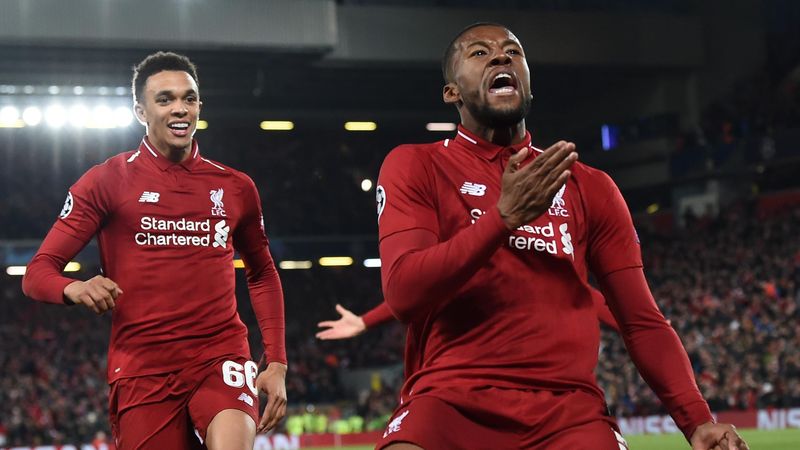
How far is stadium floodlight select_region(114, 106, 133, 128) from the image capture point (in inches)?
1079

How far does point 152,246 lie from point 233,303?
42 centimetres

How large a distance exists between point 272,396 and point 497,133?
1.92 m

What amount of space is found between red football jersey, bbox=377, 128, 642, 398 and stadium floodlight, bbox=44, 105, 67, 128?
25.2 m

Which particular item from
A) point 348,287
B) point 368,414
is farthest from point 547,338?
point 348,287

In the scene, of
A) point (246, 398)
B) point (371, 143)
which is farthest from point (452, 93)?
point (371, 143)

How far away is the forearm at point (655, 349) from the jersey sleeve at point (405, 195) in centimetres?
62

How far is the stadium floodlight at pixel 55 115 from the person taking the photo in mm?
27359

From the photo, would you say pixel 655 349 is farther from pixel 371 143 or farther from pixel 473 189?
pixel 371 143

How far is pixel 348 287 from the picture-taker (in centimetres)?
3195

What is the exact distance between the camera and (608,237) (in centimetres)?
354

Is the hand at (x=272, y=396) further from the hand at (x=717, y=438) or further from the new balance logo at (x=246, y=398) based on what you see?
the hand at (x=717, y=438)

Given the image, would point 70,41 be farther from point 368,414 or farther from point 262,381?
point 262,381

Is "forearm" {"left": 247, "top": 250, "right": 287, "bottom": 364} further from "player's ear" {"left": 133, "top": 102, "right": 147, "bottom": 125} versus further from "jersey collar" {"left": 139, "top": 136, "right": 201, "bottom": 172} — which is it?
"player's ear" {"left": 133, "top": 102, "right": 147, "bottom": 125}

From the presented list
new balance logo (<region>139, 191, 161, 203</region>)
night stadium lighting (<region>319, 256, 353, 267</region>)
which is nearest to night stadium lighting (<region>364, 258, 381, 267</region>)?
night stadium lighting (<region>319, 256, 353, 267</region>)
